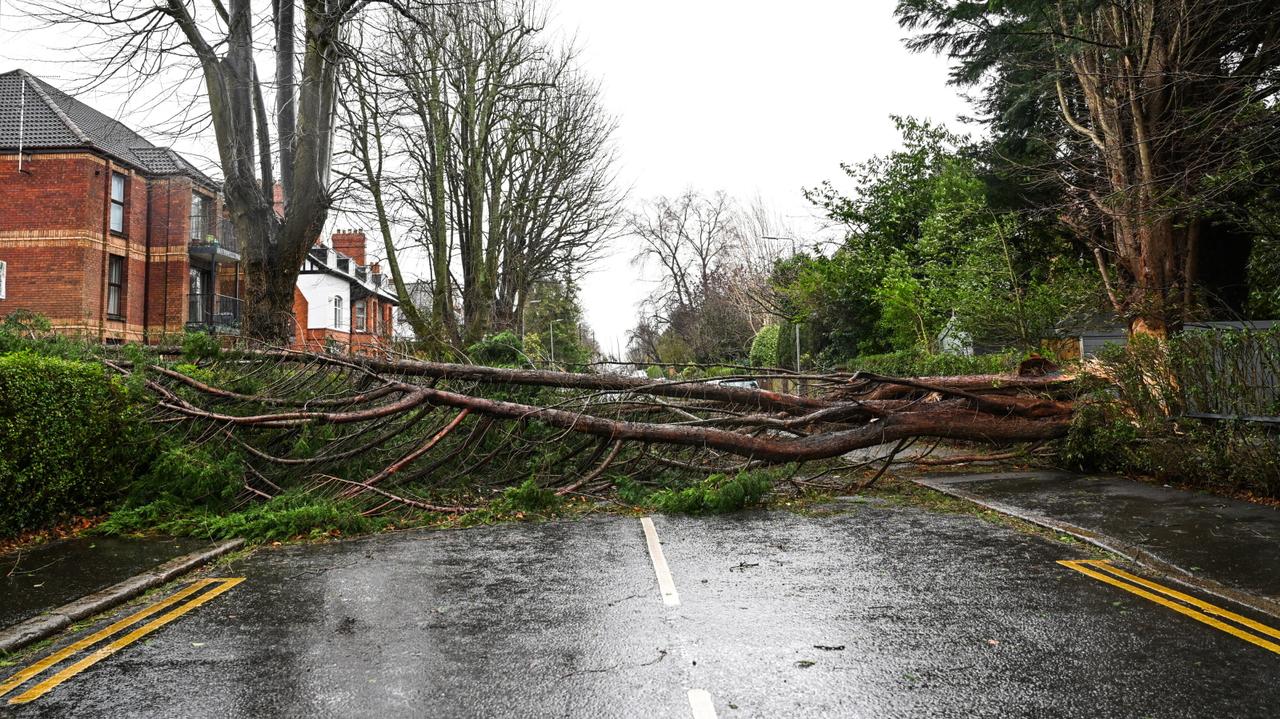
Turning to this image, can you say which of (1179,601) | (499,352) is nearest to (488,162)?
(499,352)

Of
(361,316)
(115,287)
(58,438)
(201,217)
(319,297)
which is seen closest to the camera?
(58,438)

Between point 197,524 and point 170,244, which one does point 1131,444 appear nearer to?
point 197,524

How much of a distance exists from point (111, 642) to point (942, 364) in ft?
51.5

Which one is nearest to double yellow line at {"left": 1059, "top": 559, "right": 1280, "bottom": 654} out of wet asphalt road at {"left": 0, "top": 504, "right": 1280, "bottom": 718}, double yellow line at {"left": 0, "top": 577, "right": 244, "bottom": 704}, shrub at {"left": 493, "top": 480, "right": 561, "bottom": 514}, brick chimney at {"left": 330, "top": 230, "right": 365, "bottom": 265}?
wet asphalt road at {"left": 0, "top": 504, "right": 1280, "bottom": 718}

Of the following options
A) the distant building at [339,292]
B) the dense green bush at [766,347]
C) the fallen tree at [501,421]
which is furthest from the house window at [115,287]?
the dense green bush at [766,347]

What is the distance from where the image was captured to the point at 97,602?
18.6 feet

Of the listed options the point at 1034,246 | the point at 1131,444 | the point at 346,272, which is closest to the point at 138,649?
the point at 1131,444

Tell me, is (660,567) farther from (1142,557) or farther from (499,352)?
(499,352)

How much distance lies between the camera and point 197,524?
329 inches

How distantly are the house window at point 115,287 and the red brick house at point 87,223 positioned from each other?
0.11 feet

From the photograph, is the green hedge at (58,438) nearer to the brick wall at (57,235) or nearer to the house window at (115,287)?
the brick wall at (57,235)

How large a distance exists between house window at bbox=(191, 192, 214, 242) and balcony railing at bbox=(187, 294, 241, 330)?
241 cm

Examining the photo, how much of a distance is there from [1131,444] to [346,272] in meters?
42.1

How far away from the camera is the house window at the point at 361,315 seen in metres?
48.8
